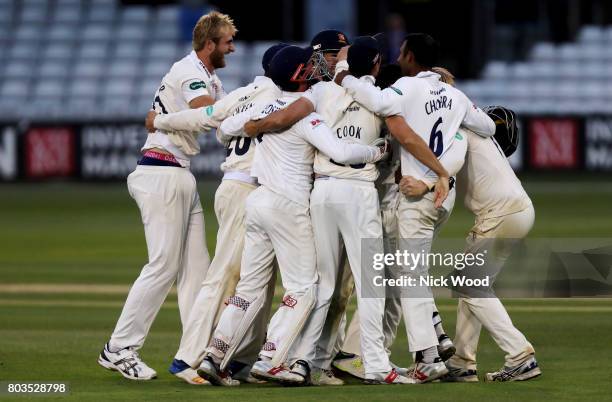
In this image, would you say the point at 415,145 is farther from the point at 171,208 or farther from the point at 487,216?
the point at 171,208

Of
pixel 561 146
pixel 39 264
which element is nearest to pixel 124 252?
pixel 39 264

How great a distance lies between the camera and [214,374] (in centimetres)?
802

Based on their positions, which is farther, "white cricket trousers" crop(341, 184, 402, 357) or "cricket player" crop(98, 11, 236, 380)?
"cricket player" crop(98, 11, 236, 380)

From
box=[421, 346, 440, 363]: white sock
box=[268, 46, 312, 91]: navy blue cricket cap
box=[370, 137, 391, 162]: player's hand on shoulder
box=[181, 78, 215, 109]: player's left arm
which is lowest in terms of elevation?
box=[421, 346, 440, 363]: white sock

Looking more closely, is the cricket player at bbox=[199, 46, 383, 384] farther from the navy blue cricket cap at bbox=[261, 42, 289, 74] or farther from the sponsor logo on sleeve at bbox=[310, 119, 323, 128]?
the navy blue cricket cap at bbox=[261, 42, 289, 74]

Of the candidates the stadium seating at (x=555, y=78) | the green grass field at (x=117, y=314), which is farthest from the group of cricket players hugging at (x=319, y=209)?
the stadium seating at (x=555, y=78)

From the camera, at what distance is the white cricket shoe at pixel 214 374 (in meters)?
7.97

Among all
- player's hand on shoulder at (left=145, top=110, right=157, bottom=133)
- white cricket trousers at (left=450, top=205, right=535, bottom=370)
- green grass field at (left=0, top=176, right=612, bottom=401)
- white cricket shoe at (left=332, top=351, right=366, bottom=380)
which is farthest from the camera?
player's hand on shoulder at (left=145, top=110, right=157, bottom=133)

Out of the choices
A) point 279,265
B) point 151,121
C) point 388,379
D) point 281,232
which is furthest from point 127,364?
point 388,379

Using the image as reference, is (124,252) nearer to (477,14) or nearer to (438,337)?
(438,337)

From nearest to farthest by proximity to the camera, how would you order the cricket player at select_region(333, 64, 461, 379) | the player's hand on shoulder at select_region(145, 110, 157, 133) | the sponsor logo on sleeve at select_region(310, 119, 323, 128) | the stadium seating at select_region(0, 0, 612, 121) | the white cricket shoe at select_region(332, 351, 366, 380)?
1. the sponsor logo on sleeve at select_region(310, 119, 323, 128)
2. the cricket player at select_region(333, 64, 461, 379)
3. the white cricket shoe at select_region(332, 351, 366, 380)
4. the player's hand on shoulder at select_region(145, 110, 157, 133)
5. the stadium seating at select_region(0, 0, 612, 121)

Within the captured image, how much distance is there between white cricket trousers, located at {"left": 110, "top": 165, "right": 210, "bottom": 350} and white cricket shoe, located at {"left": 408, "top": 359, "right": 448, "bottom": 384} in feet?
5.37

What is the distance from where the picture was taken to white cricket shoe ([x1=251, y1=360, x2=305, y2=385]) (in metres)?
7.89

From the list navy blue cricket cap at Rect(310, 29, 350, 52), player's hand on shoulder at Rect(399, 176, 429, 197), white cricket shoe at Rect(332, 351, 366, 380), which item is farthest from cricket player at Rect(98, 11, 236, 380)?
player's hand on shoulder at Rect(399, 176, 429, 197)
